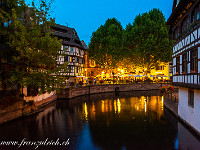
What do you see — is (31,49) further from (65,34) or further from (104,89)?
(65,34)

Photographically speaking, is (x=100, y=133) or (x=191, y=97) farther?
(x=100, y=133)

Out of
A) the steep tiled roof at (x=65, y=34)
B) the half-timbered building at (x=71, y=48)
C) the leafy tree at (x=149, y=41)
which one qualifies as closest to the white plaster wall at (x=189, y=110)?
the leafy tree at (x=149, y=41)

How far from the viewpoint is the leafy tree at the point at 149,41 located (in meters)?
40.8

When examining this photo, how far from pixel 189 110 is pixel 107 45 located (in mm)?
34797

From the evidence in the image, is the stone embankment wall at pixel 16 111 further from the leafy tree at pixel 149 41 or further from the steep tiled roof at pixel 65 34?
the leafy tree at pixel 149 41

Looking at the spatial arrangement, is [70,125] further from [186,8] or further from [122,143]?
[186,8]

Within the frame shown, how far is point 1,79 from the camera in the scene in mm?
16266

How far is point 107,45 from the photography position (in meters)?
46.4

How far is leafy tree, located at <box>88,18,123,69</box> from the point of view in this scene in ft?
150

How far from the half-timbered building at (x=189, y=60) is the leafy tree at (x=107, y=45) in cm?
2886

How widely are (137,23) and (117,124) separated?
34.4 meters

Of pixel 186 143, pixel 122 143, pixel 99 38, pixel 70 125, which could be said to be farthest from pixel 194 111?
pixel 99 38

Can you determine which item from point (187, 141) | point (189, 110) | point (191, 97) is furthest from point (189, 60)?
point (187, 141)

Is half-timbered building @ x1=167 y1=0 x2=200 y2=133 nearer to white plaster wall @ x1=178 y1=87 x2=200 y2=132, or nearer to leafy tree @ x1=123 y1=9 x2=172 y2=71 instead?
white plaster wall @ x1=178 y1=87 x2=200 y2=132
